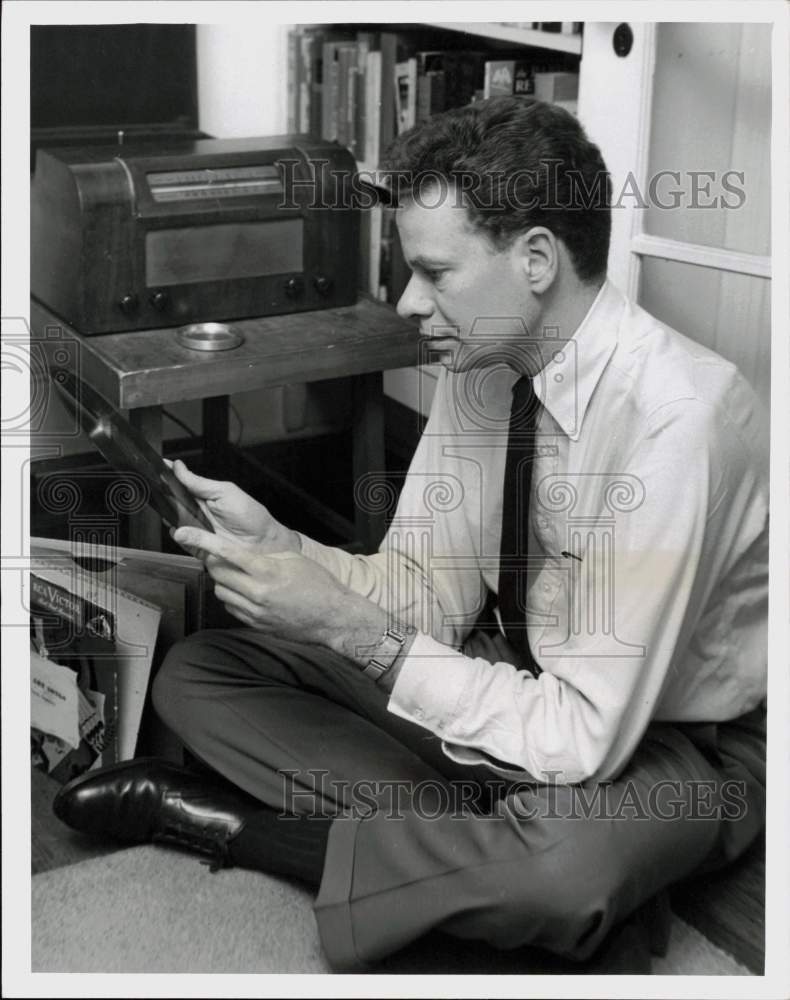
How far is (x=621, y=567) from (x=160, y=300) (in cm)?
86

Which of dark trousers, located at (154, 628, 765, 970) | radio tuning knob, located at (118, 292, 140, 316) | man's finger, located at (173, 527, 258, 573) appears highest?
radio tuning knob, located at (118, 292, 140, 316)

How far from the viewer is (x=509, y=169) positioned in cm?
122

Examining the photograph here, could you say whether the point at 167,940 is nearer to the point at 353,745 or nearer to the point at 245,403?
the point at 353,745

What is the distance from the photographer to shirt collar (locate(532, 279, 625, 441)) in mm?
1254

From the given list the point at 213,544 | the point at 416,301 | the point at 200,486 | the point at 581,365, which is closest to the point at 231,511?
the point at 200,486

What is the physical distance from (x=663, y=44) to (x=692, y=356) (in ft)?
1.74

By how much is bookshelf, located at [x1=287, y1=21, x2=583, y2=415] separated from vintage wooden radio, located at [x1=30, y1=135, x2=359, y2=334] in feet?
0.77

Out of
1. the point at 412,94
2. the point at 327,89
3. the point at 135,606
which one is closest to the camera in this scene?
the point at 135,606

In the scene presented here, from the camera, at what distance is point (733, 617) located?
1272 mm

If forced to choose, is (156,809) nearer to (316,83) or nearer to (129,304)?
(129,304)

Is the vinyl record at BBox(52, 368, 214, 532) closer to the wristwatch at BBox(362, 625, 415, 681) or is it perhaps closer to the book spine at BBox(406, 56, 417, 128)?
the wristwatch at BBox(362, 625, 415, 681)

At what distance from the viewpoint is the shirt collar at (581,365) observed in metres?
1.25

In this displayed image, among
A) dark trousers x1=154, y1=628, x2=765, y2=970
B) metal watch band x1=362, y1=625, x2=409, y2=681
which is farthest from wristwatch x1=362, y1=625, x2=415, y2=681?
dark trousers x1=154, y1=628, x2=765, y2=970

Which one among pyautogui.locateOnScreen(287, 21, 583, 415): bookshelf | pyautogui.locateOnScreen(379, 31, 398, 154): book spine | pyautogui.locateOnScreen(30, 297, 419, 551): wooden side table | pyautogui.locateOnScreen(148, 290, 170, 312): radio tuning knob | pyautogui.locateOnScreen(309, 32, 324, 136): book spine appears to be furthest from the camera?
pyautogui.locateOnScreen(309, 32, 324, 136): book spine
